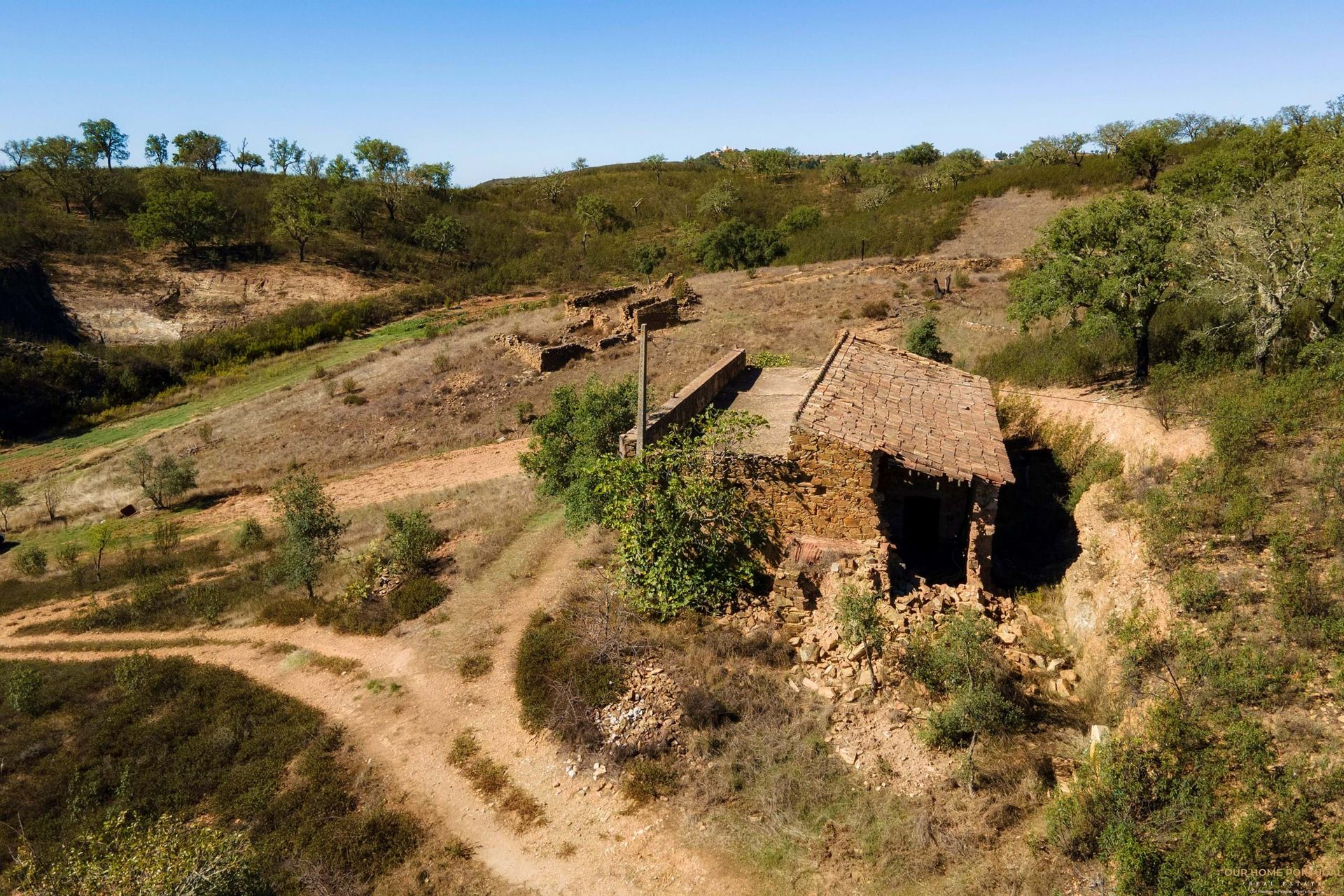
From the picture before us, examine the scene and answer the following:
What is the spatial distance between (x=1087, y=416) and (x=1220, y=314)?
401 cm

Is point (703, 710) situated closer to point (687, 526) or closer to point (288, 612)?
point (687, 526)

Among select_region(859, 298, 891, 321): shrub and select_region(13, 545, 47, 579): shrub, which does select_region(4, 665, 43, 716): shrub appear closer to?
select_region(13, 545, 47, 579): shrub

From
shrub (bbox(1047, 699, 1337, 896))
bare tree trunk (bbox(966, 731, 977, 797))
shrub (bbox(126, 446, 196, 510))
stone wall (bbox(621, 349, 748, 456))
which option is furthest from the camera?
shrub (bbox(126, 446, 196, 510))

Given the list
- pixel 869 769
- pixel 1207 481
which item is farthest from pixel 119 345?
pixel 1207 481

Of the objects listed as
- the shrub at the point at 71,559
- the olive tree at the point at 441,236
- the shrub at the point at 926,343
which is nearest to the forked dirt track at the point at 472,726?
the shrub at the point at 71,559

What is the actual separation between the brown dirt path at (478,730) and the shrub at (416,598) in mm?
368

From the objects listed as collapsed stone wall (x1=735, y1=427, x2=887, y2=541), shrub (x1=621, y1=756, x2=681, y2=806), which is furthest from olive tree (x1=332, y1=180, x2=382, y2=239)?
shrub (x1=621, y1=756, x2=681, y2=806)

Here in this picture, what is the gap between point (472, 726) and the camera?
10.7 meters

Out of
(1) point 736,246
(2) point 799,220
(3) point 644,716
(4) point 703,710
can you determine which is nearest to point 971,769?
(4) point 703,710

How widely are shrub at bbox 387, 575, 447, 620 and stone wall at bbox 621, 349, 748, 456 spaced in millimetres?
5253

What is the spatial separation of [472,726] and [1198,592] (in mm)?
10407

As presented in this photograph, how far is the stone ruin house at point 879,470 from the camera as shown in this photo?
438 inches

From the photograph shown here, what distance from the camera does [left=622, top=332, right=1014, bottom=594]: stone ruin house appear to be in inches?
438

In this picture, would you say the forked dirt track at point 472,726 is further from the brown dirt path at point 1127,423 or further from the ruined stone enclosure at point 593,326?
the ruined stone enclosure at point 593,326
